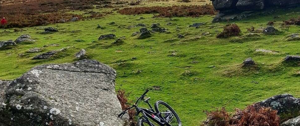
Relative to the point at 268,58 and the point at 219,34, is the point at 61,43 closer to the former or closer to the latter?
the point at 219,34

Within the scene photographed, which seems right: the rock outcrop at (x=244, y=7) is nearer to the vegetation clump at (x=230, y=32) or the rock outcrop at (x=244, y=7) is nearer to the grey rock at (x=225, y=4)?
the grey rock at (x=225, y=4)

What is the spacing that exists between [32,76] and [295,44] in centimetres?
2169

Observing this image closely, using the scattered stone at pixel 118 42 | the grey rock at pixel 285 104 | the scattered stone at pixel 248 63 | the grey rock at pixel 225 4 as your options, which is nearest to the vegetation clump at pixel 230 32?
the scattered stone at pixel 118 42

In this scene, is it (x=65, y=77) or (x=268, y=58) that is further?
(x=268, y=58)

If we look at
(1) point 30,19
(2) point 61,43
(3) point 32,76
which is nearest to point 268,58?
(3) point 32,76

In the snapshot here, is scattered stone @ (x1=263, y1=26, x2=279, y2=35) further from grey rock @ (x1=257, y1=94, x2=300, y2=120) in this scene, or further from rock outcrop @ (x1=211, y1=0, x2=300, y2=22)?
grey rock @ (x1=257, y1=94, x2=300, y2=120)

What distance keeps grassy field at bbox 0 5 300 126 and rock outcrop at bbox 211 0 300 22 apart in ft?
7.92

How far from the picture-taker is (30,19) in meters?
60.2

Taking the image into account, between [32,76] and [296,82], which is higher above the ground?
[32,76]

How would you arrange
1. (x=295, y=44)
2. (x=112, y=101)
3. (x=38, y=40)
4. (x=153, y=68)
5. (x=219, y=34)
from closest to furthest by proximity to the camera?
(x=112, y=101) < (x=153, y=68) < (x=295, y=44) < (x=219, y=34) < (x=38, y=40)

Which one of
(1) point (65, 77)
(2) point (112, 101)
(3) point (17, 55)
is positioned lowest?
(3) point (17, 55)

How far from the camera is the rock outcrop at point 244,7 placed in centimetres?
4372

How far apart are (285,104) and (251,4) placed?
3401 centimetres

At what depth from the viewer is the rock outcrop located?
4372 cm
